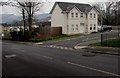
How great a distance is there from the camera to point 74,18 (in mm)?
46969

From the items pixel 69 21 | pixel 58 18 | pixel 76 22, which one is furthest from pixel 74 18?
pixel 58 18

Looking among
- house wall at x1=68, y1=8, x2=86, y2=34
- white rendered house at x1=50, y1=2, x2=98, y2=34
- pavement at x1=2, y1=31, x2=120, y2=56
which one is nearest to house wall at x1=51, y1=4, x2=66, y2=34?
white rendered house at x1=50, y1=2, x2=98, y2=34

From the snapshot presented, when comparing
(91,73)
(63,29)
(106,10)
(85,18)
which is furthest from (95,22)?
(91,73)

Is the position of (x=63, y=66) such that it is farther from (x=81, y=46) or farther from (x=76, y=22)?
(x=76, y=22)

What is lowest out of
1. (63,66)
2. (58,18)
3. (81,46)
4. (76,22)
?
(63,66)

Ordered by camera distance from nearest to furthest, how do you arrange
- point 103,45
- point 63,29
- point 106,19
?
point 103,45, point 63,29, point 106,19

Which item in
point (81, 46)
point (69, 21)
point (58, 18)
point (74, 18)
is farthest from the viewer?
point (58, 18)

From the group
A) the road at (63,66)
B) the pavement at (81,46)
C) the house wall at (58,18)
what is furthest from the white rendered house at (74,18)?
the road at (63,66)

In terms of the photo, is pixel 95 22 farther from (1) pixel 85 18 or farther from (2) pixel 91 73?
(2) pixel 91 73

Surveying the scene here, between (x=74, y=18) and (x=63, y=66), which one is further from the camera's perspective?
(x=74, y=18)

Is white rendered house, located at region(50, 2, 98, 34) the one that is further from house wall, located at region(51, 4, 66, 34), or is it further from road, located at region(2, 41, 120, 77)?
road, located at region(2, 41, 120, 77)

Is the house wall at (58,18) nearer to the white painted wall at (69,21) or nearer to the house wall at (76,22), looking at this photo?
the white painted wall at (69,21)

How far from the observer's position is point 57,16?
1905 inches

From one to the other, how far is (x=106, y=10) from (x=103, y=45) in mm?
62213
